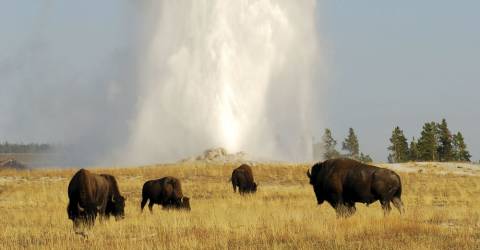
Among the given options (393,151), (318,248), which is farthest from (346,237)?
(393,151)

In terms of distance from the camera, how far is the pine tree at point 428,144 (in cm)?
8943

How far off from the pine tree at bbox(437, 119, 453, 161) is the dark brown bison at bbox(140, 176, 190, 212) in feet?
242

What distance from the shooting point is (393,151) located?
10062 centimetres

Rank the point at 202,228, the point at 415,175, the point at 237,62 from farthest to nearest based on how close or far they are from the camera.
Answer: the point at 237,62 → the point at 415,175 → the point at 202,228

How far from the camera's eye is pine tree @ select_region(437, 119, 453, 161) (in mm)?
91812

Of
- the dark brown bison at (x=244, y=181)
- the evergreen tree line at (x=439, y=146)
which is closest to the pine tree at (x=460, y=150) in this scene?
the evergreen tree line at (x=439, y=146)

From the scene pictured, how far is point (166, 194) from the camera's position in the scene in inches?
949

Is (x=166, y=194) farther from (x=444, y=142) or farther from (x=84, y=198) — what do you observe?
(x=444, y=142)

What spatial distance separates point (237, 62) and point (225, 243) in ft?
186

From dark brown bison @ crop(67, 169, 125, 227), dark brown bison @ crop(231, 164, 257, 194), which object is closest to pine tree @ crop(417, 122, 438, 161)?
dark brown bison @ crop(231, 164, 257, 194)

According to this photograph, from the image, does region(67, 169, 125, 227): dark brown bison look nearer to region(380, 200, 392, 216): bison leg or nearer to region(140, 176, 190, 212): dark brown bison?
region(140, 176, 190, 212): dark brown bison

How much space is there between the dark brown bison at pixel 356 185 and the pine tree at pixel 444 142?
252ft

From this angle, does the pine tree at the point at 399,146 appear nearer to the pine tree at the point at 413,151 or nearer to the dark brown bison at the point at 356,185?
the pine tree at the point at 413,151

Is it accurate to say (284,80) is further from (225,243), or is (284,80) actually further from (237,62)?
(225,243)
